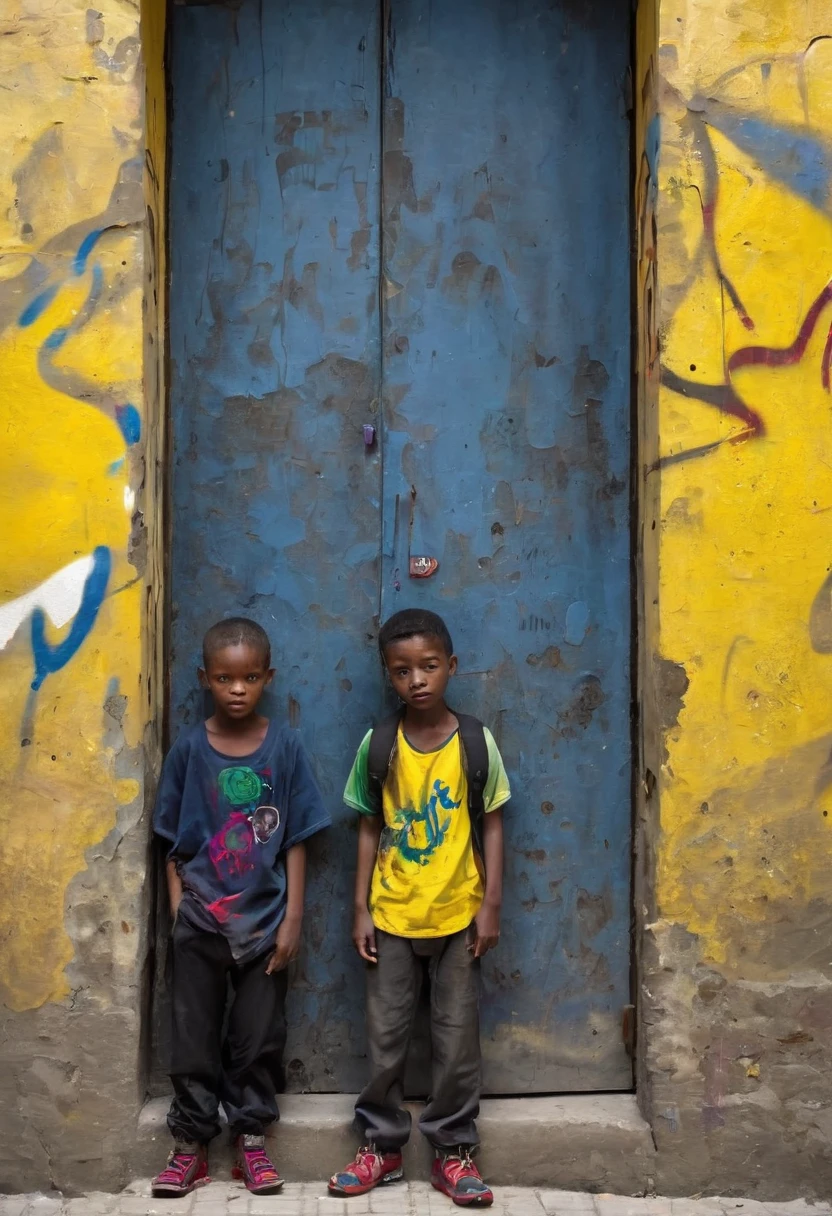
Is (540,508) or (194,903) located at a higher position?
(540,508)

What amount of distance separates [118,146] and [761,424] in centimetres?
191

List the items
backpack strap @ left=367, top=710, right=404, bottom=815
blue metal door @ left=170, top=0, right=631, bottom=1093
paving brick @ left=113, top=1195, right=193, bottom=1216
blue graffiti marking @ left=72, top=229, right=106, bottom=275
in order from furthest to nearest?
blue metal door @ left=170, top=0, right=631, bottom=1093 → backpack strap @ left=367, top=710, right=404, bottom=815 → blue graffiti marking @ left=72, top=229, right=106, bottom=275 → paving brick @ left=113, top=1195, right=193, bottom=1216

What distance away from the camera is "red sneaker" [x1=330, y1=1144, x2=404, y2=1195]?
3480 mm

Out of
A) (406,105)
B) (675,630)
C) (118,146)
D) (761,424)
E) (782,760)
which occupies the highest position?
(406,105)

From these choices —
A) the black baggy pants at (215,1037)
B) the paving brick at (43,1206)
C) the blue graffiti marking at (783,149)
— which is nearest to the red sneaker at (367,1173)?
the black baggy pants at (215,1037)

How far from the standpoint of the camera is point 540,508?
12.6ft

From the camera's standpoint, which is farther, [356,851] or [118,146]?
[356,851]

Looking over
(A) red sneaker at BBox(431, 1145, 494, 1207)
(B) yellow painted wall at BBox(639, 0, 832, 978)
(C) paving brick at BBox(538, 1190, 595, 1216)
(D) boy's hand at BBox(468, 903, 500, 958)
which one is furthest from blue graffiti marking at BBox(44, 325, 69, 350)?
(C) paving brick at BBox(538, 1190, 595, 1216)

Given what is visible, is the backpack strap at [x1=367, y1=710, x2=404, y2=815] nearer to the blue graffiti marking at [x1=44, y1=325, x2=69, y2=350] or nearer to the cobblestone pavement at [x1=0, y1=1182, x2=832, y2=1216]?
the cobblestone pavement at [x1=0, y1=1182, x2=832, y2=1216]

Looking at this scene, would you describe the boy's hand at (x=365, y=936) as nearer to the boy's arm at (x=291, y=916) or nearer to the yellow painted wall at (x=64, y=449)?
the boy's arm at (x=291, y=916)

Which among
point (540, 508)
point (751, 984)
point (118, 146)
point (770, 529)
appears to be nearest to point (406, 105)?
point (118, 146)

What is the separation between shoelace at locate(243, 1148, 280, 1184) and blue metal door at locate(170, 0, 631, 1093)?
312mm

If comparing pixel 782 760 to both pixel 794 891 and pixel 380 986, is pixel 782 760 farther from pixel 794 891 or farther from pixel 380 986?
pixel 380 986

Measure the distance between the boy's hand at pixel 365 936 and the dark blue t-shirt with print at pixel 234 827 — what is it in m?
0.21
